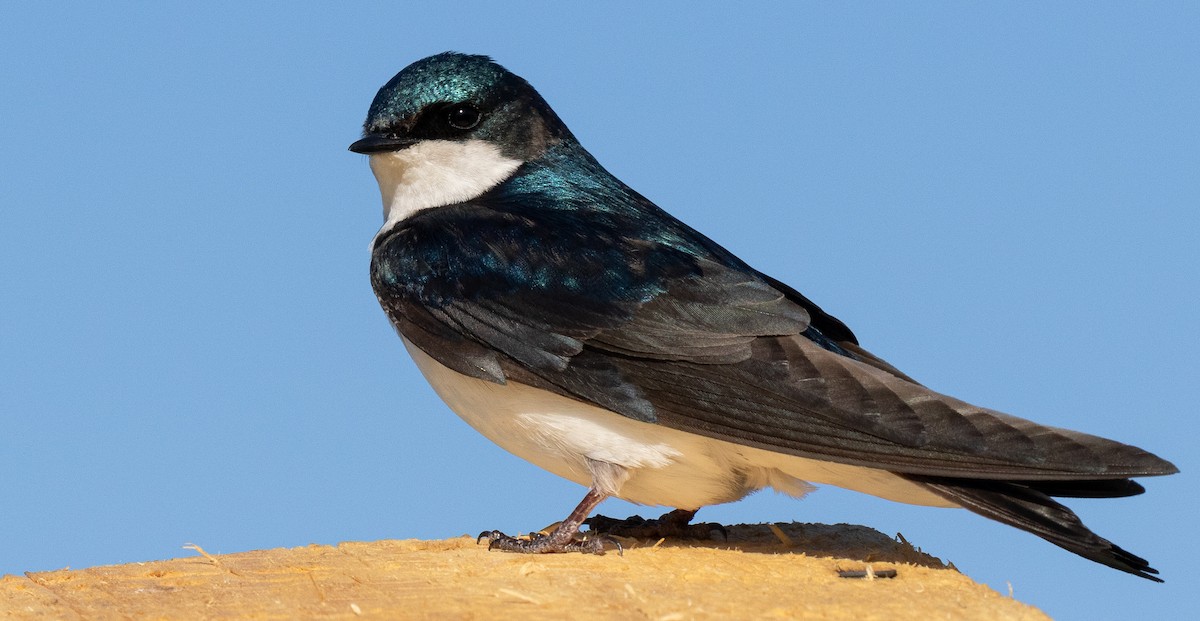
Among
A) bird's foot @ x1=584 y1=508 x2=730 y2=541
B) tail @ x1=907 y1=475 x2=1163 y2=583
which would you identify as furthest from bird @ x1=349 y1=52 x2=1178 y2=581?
bird's foot @ x1=584 y1=508 x2=730 y2=541

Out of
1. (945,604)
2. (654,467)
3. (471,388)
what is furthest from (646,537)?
(945,604)

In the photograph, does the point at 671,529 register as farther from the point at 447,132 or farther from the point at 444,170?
the point at 447,132

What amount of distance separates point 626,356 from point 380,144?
156 cm

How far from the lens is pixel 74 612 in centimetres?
466

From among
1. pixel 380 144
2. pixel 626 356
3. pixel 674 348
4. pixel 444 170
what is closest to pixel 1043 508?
pixel 674 348

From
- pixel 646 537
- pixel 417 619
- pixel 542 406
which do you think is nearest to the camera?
pixel 417 619

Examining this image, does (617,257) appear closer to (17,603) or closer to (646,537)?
(646,537)

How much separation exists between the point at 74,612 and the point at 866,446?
2665 mm

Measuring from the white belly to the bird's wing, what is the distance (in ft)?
0.38

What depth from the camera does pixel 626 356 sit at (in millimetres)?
5023

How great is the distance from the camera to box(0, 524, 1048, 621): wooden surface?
428 cm

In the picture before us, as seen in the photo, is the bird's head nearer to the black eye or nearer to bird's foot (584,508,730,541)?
the black eye

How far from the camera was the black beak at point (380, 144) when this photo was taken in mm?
5855

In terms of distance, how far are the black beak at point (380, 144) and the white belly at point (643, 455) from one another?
1062 mm
